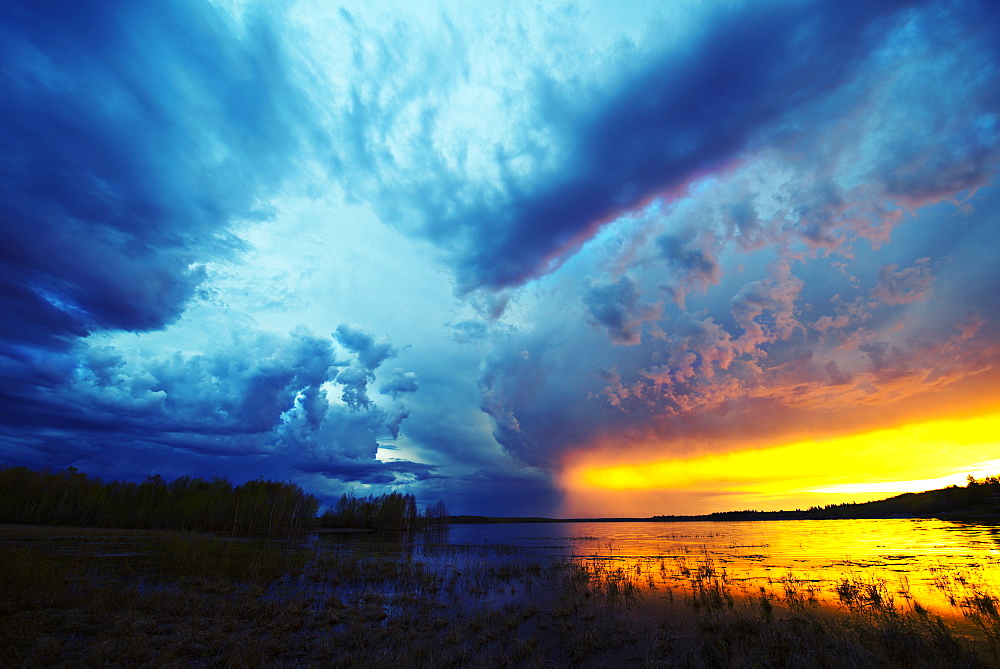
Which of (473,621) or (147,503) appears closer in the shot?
(473,621)

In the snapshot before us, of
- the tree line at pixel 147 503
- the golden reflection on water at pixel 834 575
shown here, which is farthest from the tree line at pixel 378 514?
the golden reflection on water at pixel 834 575

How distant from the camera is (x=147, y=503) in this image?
374ft

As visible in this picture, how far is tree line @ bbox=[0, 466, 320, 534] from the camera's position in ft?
322

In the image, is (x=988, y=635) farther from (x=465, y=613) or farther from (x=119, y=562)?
(x=119, y=562)

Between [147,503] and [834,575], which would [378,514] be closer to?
[147,503]

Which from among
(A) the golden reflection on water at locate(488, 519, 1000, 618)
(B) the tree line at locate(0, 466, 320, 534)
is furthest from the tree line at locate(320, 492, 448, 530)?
(A) the golden reflection on water at locate(488, 519, 1000, 618)

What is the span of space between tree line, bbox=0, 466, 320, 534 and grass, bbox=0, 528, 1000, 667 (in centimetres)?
10378

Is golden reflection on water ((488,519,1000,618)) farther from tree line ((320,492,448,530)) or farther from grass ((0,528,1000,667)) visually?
tree line ((320,492,448,530))

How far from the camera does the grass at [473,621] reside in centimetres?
1330

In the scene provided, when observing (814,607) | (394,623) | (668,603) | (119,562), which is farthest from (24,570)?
(814,607)

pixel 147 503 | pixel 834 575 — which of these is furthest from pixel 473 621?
pixel 147 503

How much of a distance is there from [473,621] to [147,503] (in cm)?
14103

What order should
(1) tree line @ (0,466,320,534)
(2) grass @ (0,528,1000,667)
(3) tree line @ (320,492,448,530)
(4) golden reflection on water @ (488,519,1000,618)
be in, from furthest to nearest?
Result: (3) tree line @ (320,492,448,530) < (1) tree line @ (0,466,320,534) < (4) golden reflection on water @ (488,519,1000,618) < (2) grass @ (0,528,1000,667)

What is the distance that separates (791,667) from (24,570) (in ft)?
123
